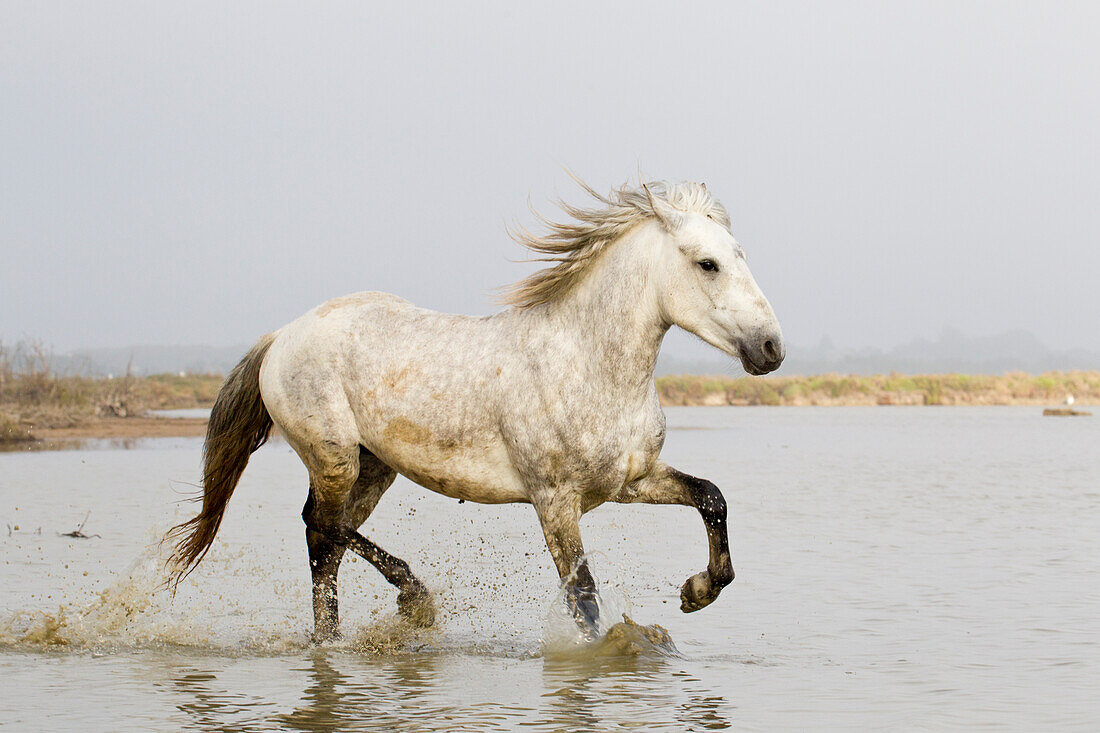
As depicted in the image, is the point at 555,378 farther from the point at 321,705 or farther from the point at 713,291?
the point at 321,705

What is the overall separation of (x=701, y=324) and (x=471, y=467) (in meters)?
1.28

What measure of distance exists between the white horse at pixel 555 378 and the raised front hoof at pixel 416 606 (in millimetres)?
371

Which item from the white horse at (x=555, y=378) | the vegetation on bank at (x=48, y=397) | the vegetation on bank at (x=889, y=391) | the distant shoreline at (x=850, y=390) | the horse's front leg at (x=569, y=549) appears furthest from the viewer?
the vegetation on bank at (x=889, y=391)

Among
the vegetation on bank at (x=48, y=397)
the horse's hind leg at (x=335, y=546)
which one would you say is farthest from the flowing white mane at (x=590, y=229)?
the vegetation on bank at (x=48, y=397)

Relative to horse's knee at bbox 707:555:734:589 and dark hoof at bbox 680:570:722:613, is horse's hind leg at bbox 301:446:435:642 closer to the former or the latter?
dark hoof at bbox 680:570:722:613

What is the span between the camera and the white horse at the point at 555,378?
5.28 metres

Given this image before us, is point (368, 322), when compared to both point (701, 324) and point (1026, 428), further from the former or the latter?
point (1026, 428)

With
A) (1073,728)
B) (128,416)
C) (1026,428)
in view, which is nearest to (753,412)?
(1026,428)

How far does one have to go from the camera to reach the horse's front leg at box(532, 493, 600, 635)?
5398mm

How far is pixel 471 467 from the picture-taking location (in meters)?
5.64

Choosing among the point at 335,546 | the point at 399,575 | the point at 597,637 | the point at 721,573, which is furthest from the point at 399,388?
the point at 721,573

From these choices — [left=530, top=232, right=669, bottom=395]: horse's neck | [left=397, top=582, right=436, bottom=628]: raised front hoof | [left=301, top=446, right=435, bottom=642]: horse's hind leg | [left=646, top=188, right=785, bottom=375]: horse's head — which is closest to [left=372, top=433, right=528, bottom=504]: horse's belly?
[left=301, top=446, right=435, bottom=642]: horse's hind leg

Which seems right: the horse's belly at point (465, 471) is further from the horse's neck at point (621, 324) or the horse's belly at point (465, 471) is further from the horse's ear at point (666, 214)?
the horse's ear at point (666, 214)

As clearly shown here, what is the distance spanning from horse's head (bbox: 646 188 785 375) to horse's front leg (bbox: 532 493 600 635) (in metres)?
0.96
